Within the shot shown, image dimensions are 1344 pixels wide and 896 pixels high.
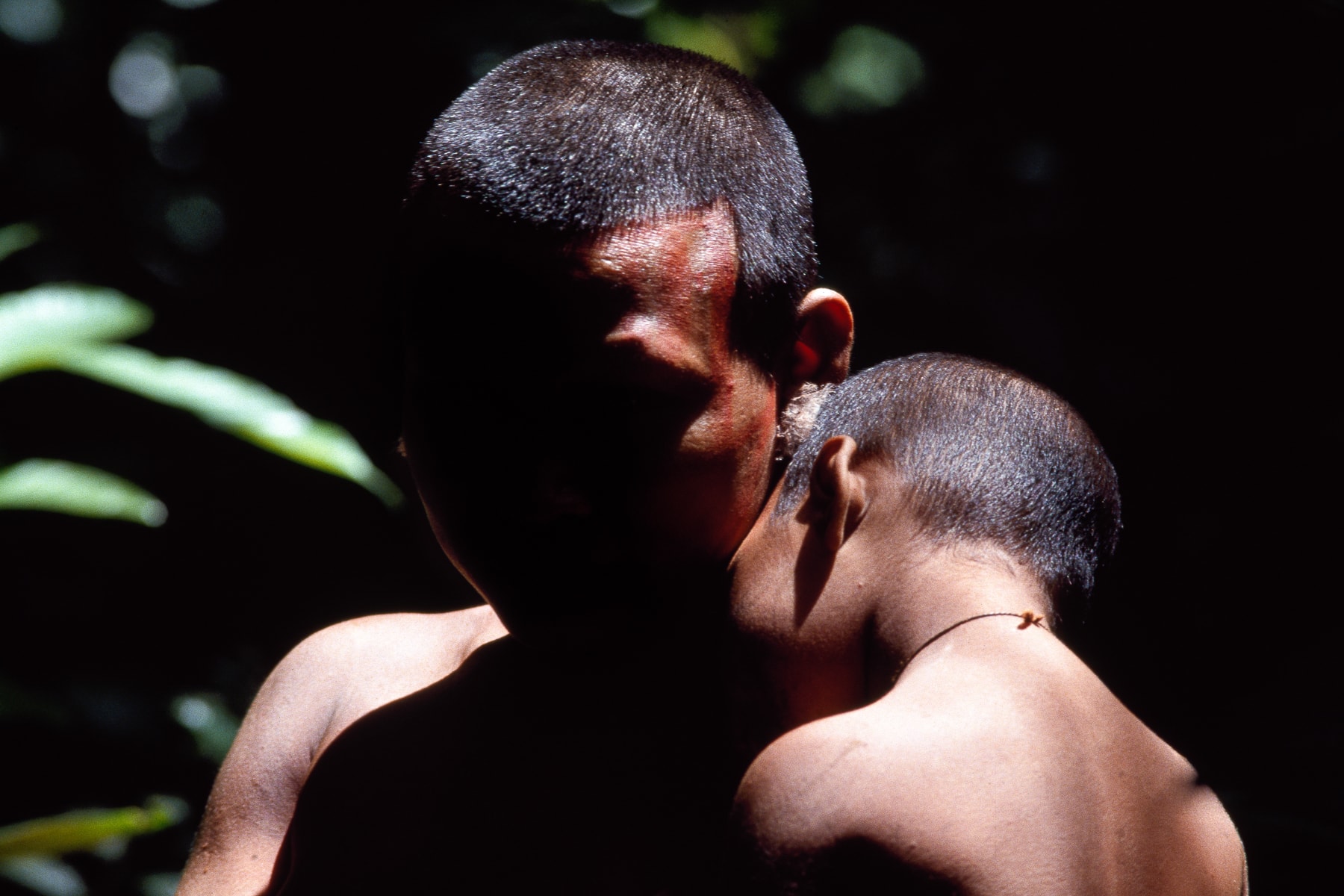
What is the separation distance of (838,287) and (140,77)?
1.55 meters

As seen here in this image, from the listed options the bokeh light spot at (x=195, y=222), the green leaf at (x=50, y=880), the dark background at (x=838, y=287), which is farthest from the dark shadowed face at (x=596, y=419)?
the bokeh light spot at (x=195, y=222)

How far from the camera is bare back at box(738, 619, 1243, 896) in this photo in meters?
Answer: 0.92

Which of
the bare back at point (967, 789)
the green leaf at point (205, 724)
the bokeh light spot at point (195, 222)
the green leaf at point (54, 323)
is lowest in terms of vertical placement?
the green leaf at point (205, 724)

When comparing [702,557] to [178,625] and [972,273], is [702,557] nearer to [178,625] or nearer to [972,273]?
[972,273]

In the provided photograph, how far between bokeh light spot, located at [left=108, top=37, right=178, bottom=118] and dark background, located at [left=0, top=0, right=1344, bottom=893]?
0.14ft

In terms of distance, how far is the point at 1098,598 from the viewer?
255 cm

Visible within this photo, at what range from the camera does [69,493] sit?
1154 mm

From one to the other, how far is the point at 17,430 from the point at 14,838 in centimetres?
186

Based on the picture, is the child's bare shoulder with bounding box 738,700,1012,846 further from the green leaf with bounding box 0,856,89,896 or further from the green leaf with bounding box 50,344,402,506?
the green leaf with bounding box 0,856,89,896

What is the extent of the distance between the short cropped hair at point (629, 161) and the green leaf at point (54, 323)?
304 millimetres

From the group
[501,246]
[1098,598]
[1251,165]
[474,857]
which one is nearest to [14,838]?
[474,857]

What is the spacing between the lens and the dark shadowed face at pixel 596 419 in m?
1.18

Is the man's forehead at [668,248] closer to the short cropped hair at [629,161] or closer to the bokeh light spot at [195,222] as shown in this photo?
the short cropped hair at [629,161]

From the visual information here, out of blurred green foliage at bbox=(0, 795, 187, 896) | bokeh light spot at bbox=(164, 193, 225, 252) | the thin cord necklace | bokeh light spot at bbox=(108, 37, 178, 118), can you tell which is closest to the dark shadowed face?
the thin cord necklace
